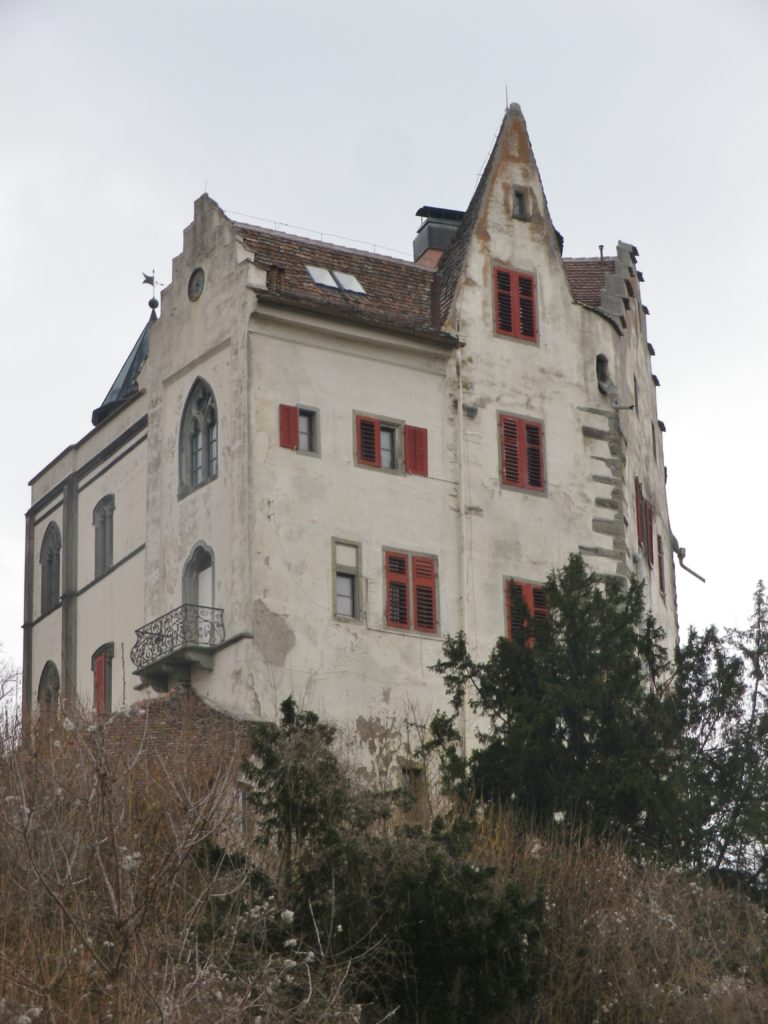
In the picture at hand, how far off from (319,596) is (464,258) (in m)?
9.18

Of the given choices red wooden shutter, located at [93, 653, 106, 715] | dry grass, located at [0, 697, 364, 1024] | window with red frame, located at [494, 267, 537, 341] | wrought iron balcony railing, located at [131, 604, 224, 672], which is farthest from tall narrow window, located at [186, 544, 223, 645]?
dry grass, located at [0, 697, 364, 1024]

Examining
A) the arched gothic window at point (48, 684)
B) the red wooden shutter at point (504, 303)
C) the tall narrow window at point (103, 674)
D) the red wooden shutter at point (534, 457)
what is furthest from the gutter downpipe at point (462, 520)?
the arched gothic window at point (48, 684)

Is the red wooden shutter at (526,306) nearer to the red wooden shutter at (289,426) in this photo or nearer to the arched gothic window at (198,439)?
A: the red wooden shutter at (289,426)

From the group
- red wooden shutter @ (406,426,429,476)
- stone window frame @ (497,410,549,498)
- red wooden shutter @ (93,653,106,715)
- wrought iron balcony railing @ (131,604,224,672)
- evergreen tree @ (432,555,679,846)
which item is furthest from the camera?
red wooden shutter @ (93,653,106,715)

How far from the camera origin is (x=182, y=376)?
2005 inches

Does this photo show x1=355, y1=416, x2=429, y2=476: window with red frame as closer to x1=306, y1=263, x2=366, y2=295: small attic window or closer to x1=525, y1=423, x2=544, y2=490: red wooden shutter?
x1=525, y1=423, x2=544, y2=490: red wooden shutter

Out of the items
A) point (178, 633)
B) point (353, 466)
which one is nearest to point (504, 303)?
point (353, 466)

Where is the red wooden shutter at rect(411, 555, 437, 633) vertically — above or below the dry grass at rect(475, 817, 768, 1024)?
above

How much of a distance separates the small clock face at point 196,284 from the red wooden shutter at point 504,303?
6.38m

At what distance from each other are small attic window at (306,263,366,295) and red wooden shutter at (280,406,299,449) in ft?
11.7

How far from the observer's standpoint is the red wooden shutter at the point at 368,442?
Result: 4900 centimetres

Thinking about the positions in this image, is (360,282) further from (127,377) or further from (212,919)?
(212,919)

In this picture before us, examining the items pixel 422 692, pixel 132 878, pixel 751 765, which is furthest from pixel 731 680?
pixel 132 878

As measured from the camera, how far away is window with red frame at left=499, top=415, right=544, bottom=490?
50.7 meters
